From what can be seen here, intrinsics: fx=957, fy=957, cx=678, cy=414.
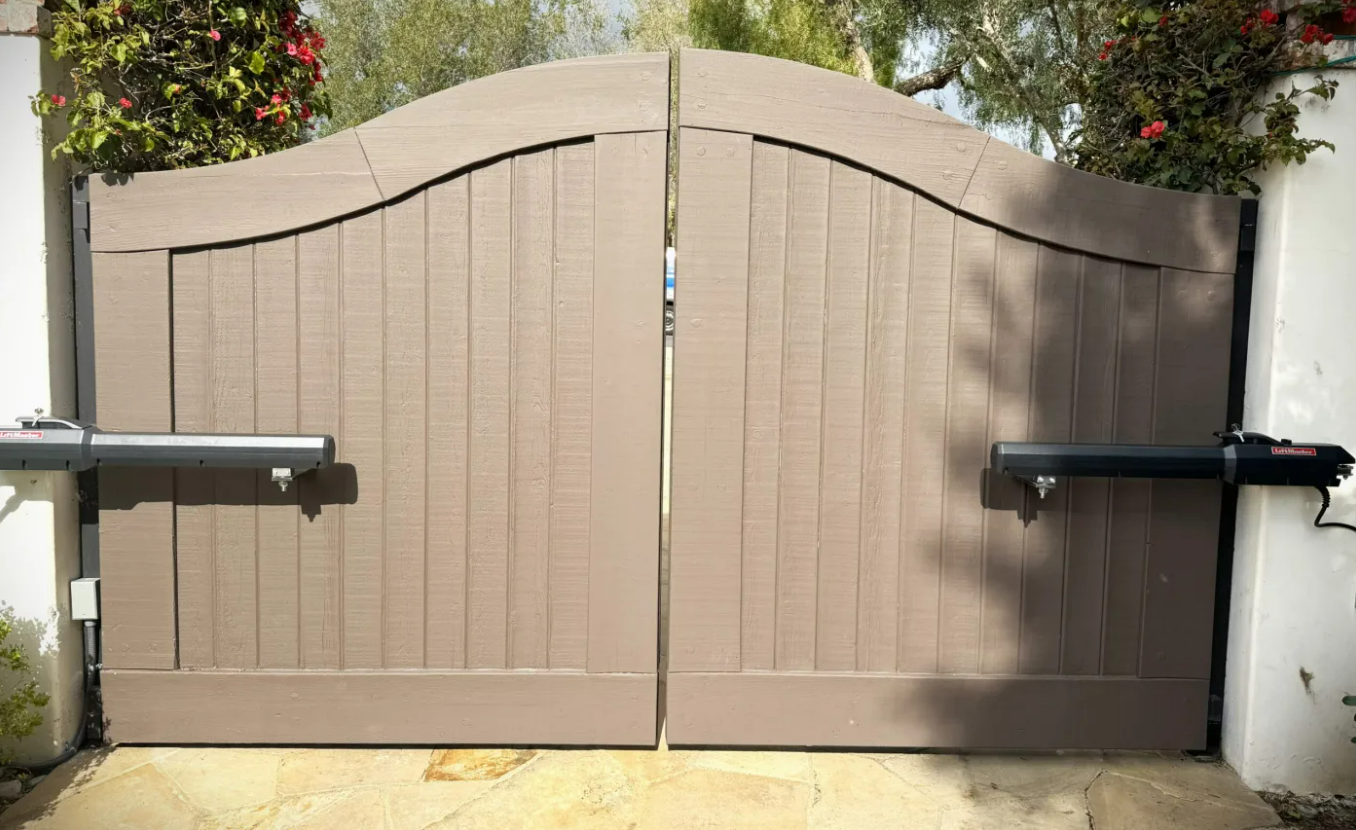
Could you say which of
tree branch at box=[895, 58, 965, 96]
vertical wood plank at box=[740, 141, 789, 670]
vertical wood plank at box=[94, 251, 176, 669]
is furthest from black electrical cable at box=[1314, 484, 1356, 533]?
tree branch at box=[895, 58, 965, 96]

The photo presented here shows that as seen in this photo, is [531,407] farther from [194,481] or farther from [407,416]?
[194,481]

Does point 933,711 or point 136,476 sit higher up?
point 136,476

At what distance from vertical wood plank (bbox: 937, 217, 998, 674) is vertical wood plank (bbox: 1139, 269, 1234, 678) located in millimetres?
464

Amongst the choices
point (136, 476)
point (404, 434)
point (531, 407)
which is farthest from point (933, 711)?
point (136, 476)

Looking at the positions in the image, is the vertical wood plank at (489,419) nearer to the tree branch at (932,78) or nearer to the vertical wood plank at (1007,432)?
the vertical wood plank at (1007,432)

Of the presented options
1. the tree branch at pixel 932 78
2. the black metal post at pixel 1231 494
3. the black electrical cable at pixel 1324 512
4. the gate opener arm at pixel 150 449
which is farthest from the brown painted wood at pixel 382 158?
the tree branch at pixel 932 78

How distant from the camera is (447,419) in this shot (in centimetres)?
254

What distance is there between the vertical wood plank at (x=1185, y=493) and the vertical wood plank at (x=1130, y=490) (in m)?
0.02

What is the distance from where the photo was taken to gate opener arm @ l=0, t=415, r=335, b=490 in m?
2.38

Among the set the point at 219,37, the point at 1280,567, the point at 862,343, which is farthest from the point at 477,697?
the point at 1280,567

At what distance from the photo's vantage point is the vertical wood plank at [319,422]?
2.50 m

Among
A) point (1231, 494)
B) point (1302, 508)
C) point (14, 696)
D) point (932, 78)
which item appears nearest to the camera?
point (14, 696)

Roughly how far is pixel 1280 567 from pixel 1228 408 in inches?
17.1

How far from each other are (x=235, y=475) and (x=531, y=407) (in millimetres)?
807
